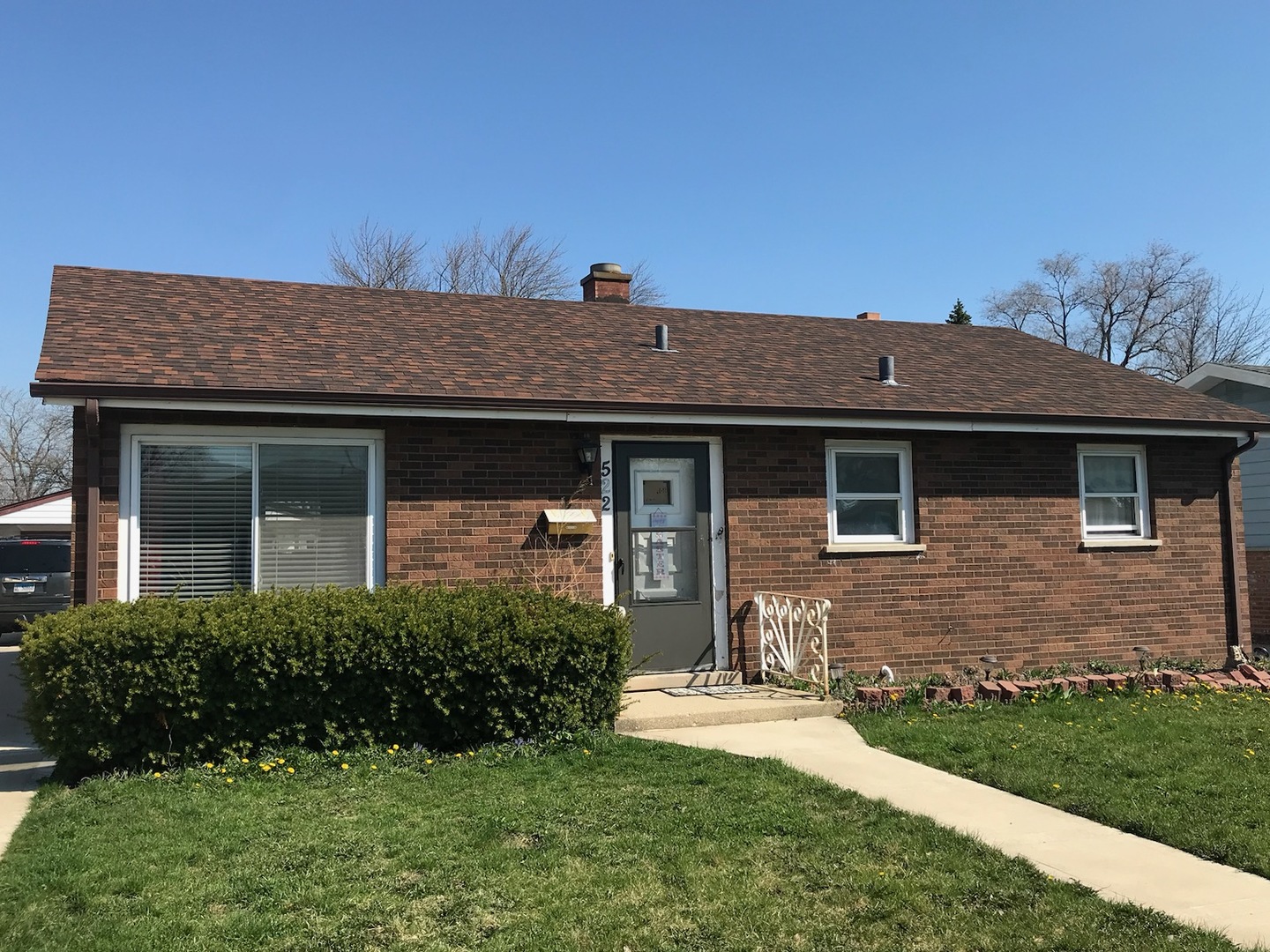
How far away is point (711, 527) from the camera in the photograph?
10.3m

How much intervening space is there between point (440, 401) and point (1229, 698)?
7.60 m

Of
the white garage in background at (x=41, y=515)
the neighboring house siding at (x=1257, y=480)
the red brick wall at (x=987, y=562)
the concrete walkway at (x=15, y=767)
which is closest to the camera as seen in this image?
the concrete walkway at (x=15, y=767)

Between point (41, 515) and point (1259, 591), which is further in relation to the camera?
point (41, 515)

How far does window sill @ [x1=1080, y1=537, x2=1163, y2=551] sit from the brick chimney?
6.87 metres

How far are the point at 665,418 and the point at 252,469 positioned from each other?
3.69 meters

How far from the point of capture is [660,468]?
10.3 meters

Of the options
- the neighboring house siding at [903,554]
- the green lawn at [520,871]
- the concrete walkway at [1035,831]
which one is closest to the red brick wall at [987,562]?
the neighboring house siding at [903,554]

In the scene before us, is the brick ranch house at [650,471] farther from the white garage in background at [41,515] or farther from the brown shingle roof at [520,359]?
the white garage in background at [41,515]

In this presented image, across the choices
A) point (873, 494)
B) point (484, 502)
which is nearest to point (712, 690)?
point (484, 502)

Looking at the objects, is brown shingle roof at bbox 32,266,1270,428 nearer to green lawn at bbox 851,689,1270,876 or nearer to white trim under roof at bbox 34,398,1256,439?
white trim under roof at bbox 34,398,1256,439

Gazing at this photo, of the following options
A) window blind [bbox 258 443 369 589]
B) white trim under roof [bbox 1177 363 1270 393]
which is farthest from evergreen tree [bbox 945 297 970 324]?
window blind [bbox 258 443 369 589]

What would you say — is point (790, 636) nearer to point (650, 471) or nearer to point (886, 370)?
point (650, 471)

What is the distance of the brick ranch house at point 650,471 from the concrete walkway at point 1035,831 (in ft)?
6.34

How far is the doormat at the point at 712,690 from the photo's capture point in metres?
9.45
